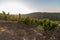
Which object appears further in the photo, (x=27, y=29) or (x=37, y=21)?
(x=37, y=21)

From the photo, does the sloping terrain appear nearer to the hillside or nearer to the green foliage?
the hillside

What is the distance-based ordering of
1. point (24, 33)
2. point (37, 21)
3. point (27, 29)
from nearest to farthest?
point (24, 33) → point (27, 29) → point (37, 21)

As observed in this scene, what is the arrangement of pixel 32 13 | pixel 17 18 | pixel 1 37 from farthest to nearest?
pixel 32 13, pixel 17 18, pixel 1 37

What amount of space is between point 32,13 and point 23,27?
12.3ft

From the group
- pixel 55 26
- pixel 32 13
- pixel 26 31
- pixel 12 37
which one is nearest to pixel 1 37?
pixel 12 37

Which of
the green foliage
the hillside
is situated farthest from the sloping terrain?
the green foliage

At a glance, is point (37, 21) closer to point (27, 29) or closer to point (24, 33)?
point (27, 29)

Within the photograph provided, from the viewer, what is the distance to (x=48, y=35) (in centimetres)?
801

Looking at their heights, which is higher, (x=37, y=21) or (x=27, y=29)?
(x=37, y=21)

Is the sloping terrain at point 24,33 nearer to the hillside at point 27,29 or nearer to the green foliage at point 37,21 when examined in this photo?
the hillside at point 27,29

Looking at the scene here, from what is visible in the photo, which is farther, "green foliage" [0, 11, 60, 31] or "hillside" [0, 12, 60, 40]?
"green foliage" [0, 11, 60, 31]

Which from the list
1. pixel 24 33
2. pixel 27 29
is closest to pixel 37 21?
pixel 27 29

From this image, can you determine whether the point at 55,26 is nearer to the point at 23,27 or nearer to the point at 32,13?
the point at 23,27

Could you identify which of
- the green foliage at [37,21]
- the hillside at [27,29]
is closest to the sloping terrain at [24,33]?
the hillside at [27,29]
